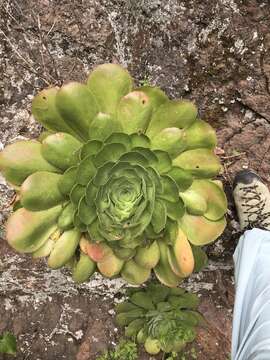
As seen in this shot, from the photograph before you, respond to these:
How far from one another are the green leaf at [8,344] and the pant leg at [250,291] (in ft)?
3.26

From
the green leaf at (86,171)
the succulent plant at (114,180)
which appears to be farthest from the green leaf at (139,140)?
the green leaf at (86,171)

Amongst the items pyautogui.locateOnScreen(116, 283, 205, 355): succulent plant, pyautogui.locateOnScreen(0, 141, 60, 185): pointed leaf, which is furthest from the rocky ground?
pyautogui.locateOnScreen(0, 141, 60, 185): pointed leaf

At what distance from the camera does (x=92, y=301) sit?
7.04 feet

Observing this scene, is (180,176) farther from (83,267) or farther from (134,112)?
(83,267)

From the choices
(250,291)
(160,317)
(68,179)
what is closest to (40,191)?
(68,179)

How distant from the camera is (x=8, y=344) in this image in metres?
2.12

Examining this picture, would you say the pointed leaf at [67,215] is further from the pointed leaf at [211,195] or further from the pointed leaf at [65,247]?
the pointed leaf at [211,195]

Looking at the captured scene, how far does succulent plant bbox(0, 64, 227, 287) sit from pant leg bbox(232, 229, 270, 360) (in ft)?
1.06

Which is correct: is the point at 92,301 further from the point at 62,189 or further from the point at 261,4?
the point at 261,4

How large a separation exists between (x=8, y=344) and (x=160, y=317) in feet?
2.23

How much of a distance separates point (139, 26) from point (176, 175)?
56 centimetres

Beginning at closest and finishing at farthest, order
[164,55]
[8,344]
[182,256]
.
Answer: [182,256] → [164,55] → [8,344]

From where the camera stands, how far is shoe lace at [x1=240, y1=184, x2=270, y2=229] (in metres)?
1.69

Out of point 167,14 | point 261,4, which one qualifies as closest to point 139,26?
point 167,14
